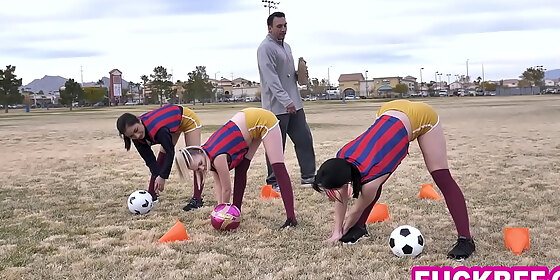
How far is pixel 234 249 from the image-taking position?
469 centimetres

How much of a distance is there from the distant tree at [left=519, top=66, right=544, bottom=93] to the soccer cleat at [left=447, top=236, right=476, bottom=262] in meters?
112

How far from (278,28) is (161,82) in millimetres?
71354

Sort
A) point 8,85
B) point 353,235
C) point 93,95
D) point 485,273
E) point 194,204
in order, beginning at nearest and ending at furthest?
point 485,273
point 353,235
point 194,204
point 8,85
point 93,95

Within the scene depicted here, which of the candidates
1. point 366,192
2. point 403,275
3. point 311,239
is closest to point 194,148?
point 311,239

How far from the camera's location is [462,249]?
167 inches

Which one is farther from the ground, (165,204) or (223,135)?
(223,135)

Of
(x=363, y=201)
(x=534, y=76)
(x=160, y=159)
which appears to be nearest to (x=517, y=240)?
(x=363, y=201)

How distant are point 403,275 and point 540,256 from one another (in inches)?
46.0

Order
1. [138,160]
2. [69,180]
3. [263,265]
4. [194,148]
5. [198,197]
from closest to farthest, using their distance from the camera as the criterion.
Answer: [263,265] < [194,148] < [198,197] < [69,180] < [138,160]

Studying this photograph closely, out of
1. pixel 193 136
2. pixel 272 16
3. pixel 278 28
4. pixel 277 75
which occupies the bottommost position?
pixel 193 136

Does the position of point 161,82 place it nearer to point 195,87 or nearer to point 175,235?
point 195,87

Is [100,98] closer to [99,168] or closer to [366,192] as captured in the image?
[99,168]

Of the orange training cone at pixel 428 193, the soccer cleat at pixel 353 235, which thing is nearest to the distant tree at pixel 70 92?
the orange training cone at pixel 428 193

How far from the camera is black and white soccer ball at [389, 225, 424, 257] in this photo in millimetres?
4266
